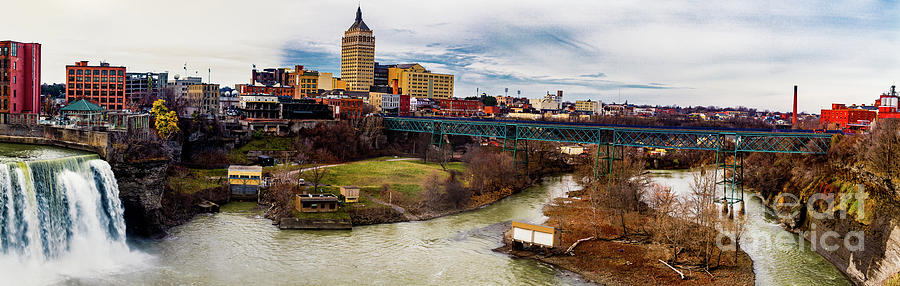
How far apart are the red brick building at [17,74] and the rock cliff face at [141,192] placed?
15.6 meters

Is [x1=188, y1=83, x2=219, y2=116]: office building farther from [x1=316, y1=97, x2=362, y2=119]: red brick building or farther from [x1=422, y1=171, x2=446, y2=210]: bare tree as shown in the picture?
[x1=422, y1=171, x2=446, y2=210]: bare tree

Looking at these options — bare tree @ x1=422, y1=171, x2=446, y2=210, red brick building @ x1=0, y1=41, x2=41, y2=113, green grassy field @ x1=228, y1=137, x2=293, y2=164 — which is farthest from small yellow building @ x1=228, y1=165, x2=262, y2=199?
red brick building @ x1=0, y1=41, x2=41, y2=113

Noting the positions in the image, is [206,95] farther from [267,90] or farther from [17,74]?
[17,74]

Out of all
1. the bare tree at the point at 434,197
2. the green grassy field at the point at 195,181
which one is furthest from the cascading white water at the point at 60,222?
the bare tree at the point at 434,197

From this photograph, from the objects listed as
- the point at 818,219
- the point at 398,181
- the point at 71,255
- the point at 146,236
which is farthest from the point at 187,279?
the point at 818,219

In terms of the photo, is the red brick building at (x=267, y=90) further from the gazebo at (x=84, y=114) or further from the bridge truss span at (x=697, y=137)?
the gazebo at (x=84, y=114)

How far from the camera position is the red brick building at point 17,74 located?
4925cm

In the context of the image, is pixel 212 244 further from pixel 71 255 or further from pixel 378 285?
pixel 378 285

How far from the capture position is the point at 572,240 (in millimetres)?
47156

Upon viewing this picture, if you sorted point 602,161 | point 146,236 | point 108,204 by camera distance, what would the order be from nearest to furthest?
point 108,204 → point 146,236 → point 602,161

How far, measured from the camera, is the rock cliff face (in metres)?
41.8

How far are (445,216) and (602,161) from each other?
30.3 metres

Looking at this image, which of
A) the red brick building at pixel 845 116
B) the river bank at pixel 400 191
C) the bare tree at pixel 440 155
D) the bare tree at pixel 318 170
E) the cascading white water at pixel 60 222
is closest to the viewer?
the cascading white water at pixel 60 222

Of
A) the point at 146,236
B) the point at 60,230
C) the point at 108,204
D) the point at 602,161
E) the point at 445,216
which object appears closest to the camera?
the point at 60,230
